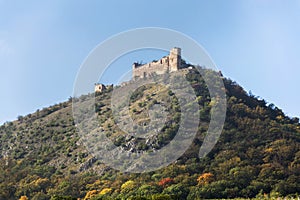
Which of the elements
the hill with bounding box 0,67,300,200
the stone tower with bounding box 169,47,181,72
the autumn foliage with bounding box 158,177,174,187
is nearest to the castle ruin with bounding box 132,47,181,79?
the stone tower with bounding box 169,47,181,72

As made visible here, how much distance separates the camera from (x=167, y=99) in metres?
76.4

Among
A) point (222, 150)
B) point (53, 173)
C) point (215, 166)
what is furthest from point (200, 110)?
point (53, 173)

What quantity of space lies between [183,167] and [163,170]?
88.3 inches

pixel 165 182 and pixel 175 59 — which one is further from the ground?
pixel 175 59

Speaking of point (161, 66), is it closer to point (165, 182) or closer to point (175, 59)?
point (175, 59)

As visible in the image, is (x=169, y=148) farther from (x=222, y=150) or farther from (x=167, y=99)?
(x=167, y=99)

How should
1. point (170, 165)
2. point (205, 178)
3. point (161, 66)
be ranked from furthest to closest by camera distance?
point (161, 66)
point (170, 165)
point (205, 178)

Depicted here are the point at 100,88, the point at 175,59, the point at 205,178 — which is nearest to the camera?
the point at 205,178

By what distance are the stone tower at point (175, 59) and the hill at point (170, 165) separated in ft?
12.4

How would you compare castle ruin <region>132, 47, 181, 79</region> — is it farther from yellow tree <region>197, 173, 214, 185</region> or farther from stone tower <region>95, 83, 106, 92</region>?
yellow tree <region>197, 173, 214, 185</region>

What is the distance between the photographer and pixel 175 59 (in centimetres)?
8700

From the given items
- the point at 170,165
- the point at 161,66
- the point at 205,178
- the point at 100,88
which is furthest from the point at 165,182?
the point at 100,88

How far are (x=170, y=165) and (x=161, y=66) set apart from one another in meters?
32.2

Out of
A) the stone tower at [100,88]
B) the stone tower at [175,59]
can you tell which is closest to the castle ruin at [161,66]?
the stone tower at [175,59]
